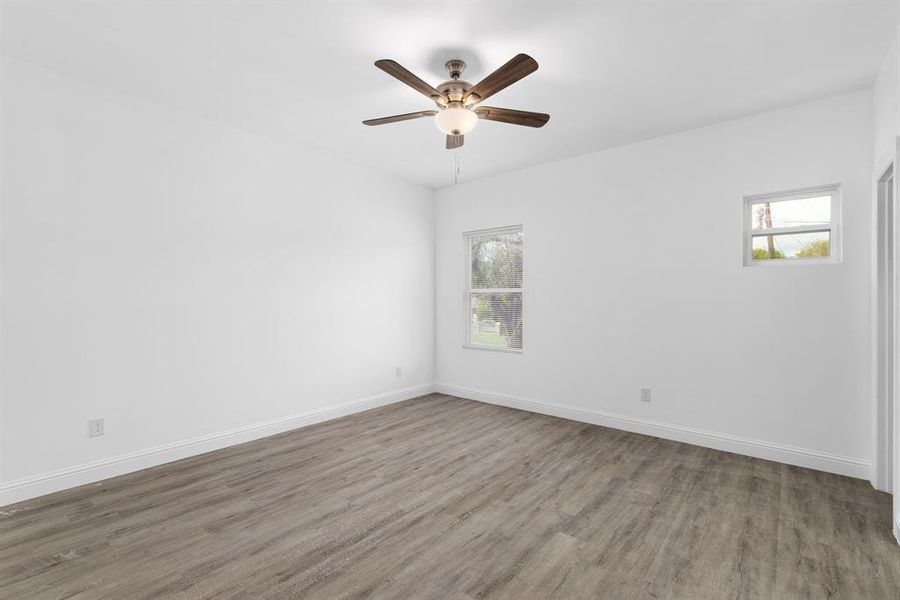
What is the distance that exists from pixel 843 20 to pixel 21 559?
16.3 ft

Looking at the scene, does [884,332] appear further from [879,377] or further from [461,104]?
[461,104]

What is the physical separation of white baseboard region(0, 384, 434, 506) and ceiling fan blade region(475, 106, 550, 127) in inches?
127

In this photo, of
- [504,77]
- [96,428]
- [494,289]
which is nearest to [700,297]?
[494,289]

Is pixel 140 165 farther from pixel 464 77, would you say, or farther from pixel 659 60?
pixel 659 60

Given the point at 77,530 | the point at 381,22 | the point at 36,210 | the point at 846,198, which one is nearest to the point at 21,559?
the point at 77,530

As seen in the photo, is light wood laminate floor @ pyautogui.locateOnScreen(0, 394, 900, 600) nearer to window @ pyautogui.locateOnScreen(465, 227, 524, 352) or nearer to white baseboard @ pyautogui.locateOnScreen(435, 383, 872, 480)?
white baseboard @ pyautogui.locateOnScreen(435, 383, 872, 480)

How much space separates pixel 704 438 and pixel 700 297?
1.20 m

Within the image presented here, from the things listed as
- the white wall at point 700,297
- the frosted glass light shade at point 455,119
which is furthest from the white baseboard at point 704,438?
the frosted glass light shade at point 455,119

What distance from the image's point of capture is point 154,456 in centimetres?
320

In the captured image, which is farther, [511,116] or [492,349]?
[492,349]

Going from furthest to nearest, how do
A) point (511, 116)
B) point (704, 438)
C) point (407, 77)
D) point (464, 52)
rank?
point (704, 438)
point (511, 116)
point (464, 52)
point (407, 77)

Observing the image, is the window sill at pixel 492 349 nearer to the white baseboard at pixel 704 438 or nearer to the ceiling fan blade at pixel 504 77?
the white baseboard at pixel 704 438

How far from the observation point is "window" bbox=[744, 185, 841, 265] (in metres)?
3.18

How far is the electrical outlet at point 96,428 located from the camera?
2.92 metres
